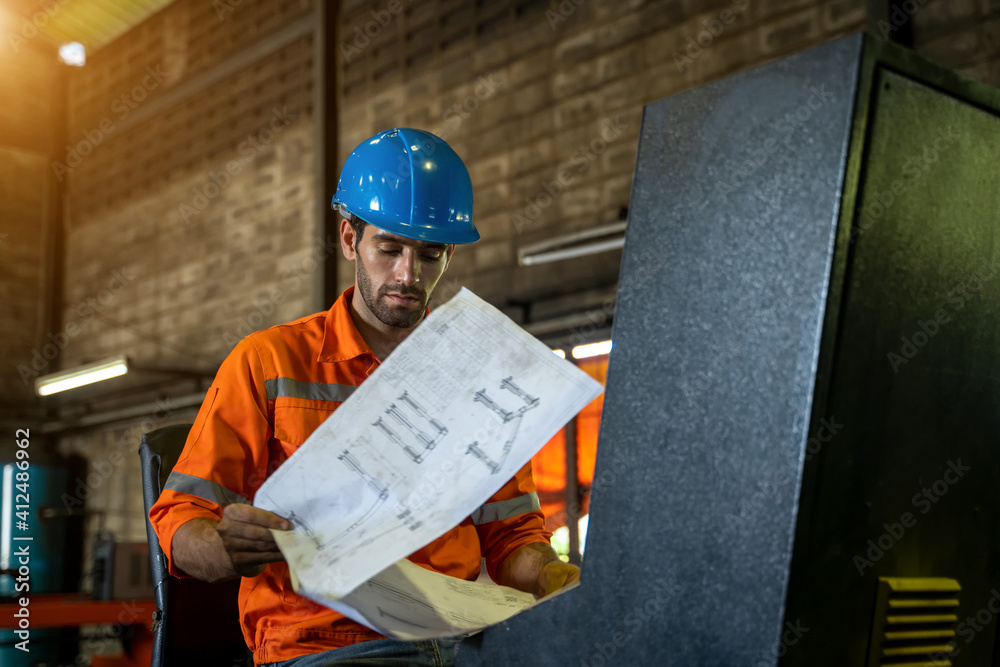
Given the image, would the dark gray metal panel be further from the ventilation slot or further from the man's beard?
the man's beard

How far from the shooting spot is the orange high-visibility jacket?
137 centimetres

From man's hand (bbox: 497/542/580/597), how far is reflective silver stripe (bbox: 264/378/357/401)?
1.37 ft

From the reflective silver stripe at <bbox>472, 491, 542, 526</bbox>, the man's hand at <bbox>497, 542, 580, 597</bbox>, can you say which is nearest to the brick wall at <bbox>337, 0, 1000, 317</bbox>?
the reflective silver stripe at <bbox>472, 491, 542, 526</bbox>

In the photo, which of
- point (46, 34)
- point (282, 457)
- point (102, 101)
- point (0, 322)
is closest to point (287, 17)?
point (102, 101)

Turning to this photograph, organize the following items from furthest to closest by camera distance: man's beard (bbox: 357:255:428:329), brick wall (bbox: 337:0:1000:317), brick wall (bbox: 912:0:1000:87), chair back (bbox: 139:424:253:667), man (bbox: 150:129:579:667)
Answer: brick wall (bbox: 337:0:1000:317) → brick wall (bbox: 912:0:1000:87) → man's beard (bbox: 357:255:428:329) → chair back (bbox: 139:424:253:667) → man (bbox: 150:129:579:667)

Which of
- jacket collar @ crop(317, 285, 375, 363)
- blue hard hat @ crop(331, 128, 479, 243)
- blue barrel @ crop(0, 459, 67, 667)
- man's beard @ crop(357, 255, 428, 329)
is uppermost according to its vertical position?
blue hard hat @ crop(331, 128, 479, 243)

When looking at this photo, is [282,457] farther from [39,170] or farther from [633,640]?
[39,170]

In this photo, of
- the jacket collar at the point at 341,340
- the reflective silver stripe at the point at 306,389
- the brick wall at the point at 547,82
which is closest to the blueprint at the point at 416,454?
the reflective silver stripe at the point at 306,389

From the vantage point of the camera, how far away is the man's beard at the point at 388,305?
5.64ft

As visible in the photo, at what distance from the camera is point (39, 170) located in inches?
392

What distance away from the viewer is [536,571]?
1.54 meters

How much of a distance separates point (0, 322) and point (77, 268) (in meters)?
1.03

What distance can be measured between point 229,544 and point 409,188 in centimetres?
82

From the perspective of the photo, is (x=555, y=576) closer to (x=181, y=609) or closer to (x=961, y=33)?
(x=181, y=609)
